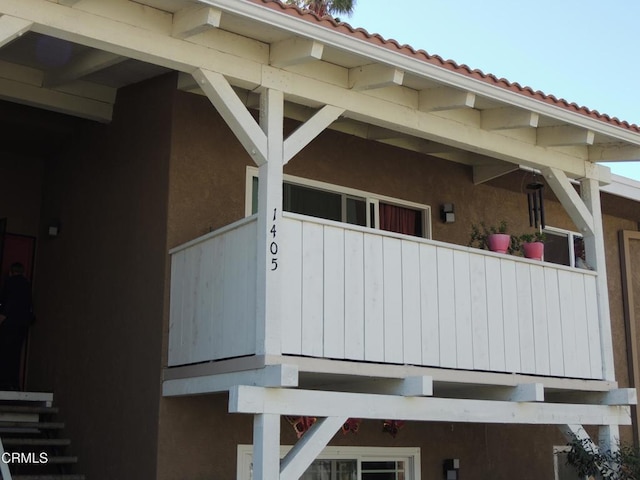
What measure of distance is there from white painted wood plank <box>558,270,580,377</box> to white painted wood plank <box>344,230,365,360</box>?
8.46 feet

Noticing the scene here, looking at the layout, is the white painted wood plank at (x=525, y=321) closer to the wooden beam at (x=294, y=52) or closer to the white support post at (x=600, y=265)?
the white support post at (x=600, y=265)

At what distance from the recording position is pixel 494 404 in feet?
28.0

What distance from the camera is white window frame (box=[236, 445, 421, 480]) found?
8844mm

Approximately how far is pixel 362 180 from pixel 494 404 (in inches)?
126

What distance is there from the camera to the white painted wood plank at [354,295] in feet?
25.4

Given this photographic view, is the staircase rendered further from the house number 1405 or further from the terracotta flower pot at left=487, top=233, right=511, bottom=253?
the terracotta flower pot at left=487, top=233, right=511, bottom=253

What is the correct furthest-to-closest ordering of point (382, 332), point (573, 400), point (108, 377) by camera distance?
point (573, 400), point (108, 377), point (382, 332)

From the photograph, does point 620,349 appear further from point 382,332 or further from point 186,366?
point 186,366

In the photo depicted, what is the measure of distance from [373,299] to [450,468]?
345 cm

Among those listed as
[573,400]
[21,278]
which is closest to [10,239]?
[21,278]

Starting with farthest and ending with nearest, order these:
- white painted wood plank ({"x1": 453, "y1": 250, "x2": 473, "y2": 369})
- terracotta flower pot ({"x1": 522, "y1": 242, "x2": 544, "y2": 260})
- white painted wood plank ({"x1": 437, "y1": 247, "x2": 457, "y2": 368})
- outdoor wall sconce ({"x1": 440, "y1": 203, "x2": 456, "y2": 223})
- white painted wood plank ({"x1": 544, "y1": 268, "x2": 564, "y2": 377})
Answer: outdoor wall sconce ({"x1": 440, "y1": 203, "x2": 456, "y2": 223})
terracotta flower pot ({"x1": 522, "y1": 242, "x2": 544, "y2": 260})
white painted wood plank ({"x1": 544, "y1": 268, "x2": 564, "y2": 377})
white painted wood plank ({"x1": 453, "y1": 250, "x2": 473, "y2": 369})
white painted wood plank ({"x1": 437, "y1": 247, "x2": 457, "y2": 368})

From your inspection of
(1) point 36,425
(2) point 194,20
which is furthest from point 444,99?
(1) point 36,425

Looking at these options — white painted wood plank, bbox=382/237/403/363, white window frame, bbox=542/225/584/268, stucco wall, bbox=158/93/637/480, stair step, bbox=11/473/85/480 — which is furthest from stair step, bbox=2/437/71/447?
white window frame, bbox=542/225/584/268

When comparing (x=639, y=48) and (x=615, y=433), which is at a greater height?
(x=639, y=48)
